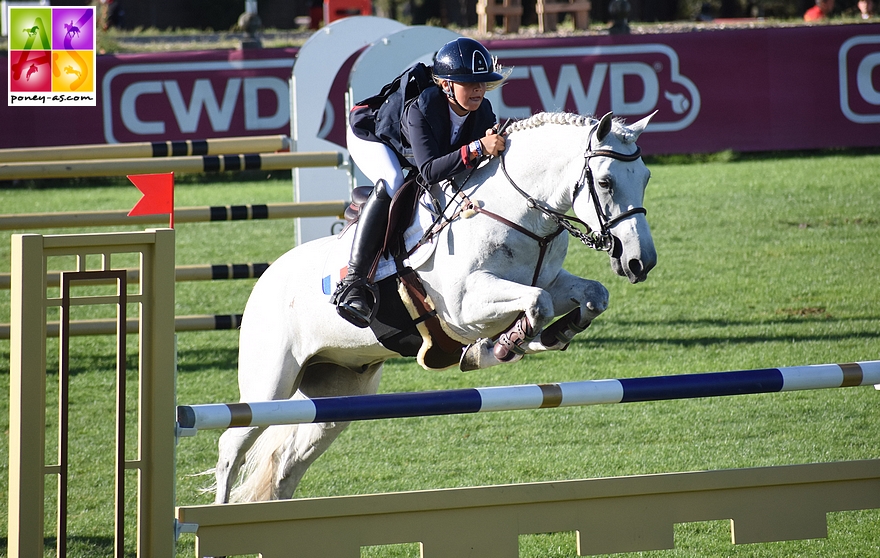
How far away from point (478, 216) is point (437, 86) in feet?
1.64

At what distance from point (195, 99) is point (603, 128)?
942cm

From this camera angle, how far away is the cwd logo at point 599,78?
11.8 metres

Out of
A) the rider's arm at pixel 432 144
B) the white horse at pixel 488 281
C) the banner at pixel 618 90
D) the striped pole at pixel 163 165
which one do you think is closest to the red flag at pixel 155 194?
the white horse at pixel 488 281

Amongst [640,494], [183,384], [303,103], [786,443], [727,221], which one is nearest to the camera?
[640,494]

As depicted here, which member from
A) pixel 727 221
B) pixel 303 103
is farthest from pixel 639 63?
pixel 303 103

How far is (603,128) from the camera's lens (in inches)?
124

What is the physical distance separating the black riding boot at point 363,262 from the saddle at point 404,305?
0.10ft

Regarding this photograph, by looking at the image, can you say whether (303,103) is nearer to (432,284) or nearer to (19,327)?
(432,284)

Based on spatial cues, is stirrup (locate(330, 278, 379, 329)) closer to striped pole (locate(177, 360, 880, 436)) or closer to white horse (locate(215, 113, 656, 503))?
white horse (locate(215, 113, 656, 503))

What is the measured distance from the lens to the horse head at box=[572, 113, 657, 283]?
121 inches

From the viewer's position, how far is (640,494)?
2719 mm

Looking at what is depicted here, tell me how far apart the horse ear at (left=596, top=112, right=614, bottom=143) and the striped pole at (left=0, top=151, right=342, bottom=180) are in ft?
11.2

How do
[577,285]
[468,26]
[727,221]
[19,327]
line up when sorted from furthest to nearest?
[468,26] → [727,221] → [577,285] → [19,327]

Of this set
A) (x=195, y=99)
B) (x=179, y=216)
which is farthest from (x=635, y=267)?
(x=195, y=99)
